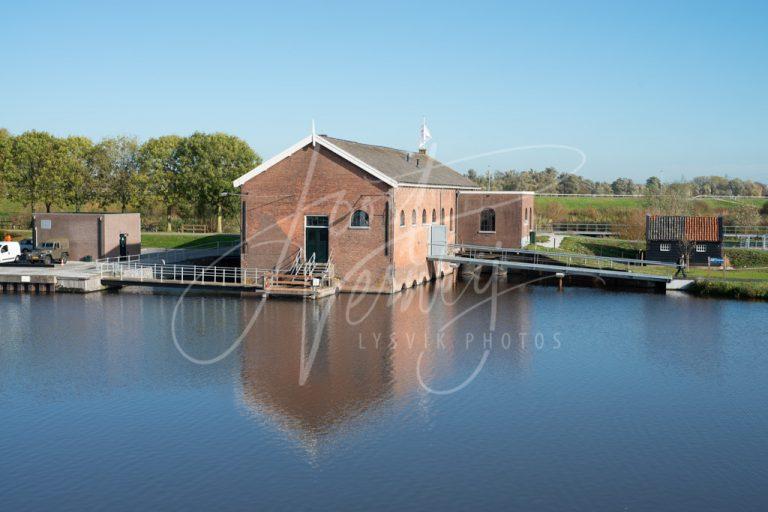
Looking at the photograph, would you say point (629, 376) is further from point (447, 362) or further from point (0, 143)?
point (0, 143)

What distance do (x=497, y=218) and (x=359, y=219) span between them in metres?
13.9

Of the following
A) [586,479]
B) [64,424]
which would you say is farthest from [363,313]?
[586,479]

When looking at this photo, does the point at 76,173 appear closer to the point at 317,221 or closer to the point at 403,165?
the point at 403,165

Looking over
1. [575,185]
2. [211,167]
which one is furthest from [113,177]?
[575,185]

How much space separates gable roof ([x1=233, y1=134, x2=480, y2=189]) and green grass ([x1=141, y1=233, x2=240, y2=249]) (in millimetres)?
15150

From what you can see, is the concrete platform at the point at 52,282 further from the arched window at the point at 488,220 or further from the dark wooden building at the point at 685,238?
the dark wooden building at the point at 685,238

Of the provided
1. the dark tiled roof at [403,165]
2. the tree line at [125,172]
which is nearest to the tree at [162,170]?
the tree line at [125,172]

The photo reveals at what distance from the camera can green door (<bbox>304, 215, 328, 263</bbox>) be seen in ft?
115

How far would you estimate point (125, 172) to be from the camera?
62.8 m

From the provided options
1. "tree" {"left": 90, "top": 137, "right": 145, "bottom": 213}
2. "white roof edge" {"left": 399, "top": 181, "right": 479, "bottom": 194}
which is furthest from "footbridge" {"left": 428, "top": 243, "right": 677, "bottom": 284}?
"tree" {"left": 90, "top": 137, "right": 145, "bottom": 213}

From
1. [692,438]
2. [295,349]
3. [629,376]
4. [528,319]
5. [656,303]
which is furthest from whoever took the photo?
[656,303]

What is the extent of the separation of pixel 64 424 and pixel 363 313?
14.4m

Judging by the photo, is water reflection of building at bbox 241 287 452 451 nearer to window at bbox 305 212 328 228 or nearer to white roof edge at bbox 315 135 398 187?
window at bbox 305 212 328 228

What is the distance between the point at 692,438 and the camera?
16578mm
